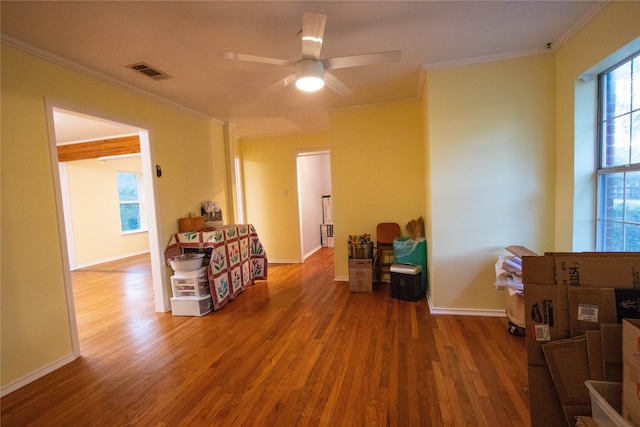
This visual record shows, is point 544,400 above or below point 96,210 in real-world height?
below

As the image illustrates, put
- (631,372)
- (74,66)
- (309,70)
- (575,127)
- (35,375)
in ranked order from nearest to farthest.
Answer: (631,372), (309,70), (35,375), (575,127), (74,66)

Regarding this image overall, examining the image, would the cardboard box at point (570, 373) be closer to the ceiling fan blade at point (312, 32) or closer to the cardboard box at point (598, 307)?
the cardboard box at point (598, 307)

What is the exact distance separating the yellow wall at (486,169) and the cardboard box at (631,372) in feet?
5.83

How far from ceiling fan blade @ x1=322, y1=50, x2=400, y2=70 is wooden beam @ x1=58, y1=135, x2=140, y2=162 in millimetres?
4039

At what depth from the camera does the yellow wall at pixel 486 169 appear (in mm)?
2557

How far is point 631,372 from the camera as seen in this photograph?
990mm

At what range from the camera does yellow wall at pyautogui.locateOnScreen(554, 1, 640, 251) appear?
1.86 metres

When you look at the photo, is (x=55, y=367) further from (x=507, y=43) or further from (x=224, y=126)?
(x=507, y=43)

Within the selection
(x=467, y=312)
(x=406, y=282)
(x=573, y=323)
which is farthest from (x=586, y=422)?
(x=406, y=282)

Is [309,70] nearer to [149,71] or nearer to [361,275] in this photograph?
[149,71]

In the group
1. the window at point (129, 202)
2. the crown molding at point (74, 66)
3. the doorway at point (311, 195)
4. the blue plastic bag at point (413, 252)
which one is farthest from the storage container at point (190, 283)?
the window at point (129, 202)

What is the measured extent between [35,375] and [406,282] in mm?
3349

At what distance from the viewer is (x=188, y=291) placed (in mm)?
3188

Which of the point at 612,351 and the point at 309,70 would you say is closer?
the point at 612,351
